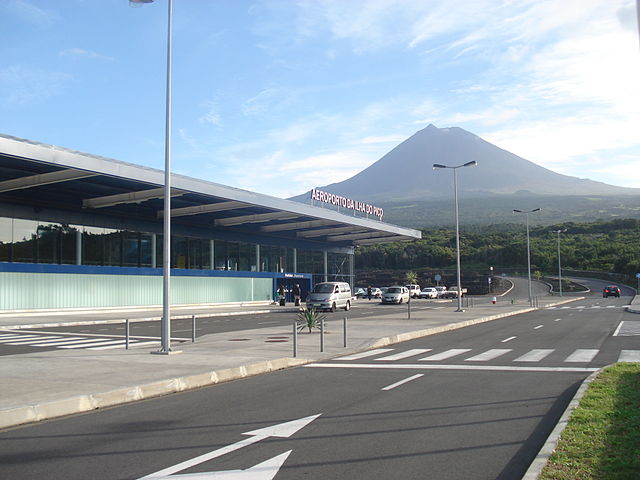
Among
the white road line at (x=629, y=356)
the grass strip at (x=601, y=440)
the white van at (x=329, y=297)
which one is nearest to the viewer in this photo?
the grass strip at (x=601, y=440)

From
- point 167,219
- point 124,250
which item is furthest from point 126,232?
point 167,219

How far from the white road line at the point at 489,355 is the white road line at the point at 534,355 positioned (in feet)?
2.01

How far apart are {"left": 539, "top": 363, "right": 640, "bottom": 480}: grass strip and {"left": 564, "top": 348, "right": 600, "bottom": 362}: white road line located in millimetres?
5274

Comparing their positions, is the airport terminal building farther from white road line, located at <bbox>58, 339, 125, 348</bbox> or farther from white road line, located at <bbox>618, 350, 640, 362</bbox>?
white road line, located at <bbox>618, 350, 640, 362</bbox>

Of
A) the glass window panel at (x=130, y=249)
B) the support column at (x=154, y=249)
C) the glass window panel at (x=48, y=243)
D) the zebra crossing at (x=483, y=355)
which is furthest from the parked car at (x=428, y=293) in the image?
the zebra crossing at (x=483, y=355)

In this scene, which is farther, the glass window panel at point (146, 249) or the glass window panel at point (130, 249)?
the glass window panel at point (146, 249)

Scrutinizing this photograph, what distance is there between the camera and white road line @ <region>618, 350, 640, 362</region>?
14188 mm

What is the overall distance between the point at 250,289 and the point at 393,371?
44.4 meters

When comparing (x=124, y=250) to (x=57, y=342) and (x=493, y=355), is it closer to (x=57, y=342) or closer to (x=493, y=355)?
(x=57, y=342)

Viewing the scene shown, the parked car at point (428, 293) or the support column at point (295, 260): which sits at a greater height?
the support column at point (295, 260)

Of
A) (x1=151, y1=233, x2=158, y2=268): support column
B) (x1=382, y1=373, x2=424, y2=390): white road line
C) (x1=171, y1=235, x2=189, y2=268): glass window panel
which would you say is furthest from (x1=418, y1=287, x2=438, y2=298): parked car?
(x1=382, y1=373, x2=424, y2=390): white road line

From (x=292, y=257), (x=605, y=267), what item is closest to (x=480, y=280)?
(x=605, y=267)

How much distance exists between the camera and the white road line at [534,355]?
1467cm

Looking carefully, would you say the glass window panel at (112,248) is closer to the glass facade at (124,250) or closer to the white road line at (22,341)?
the glass facade at (124,250)
